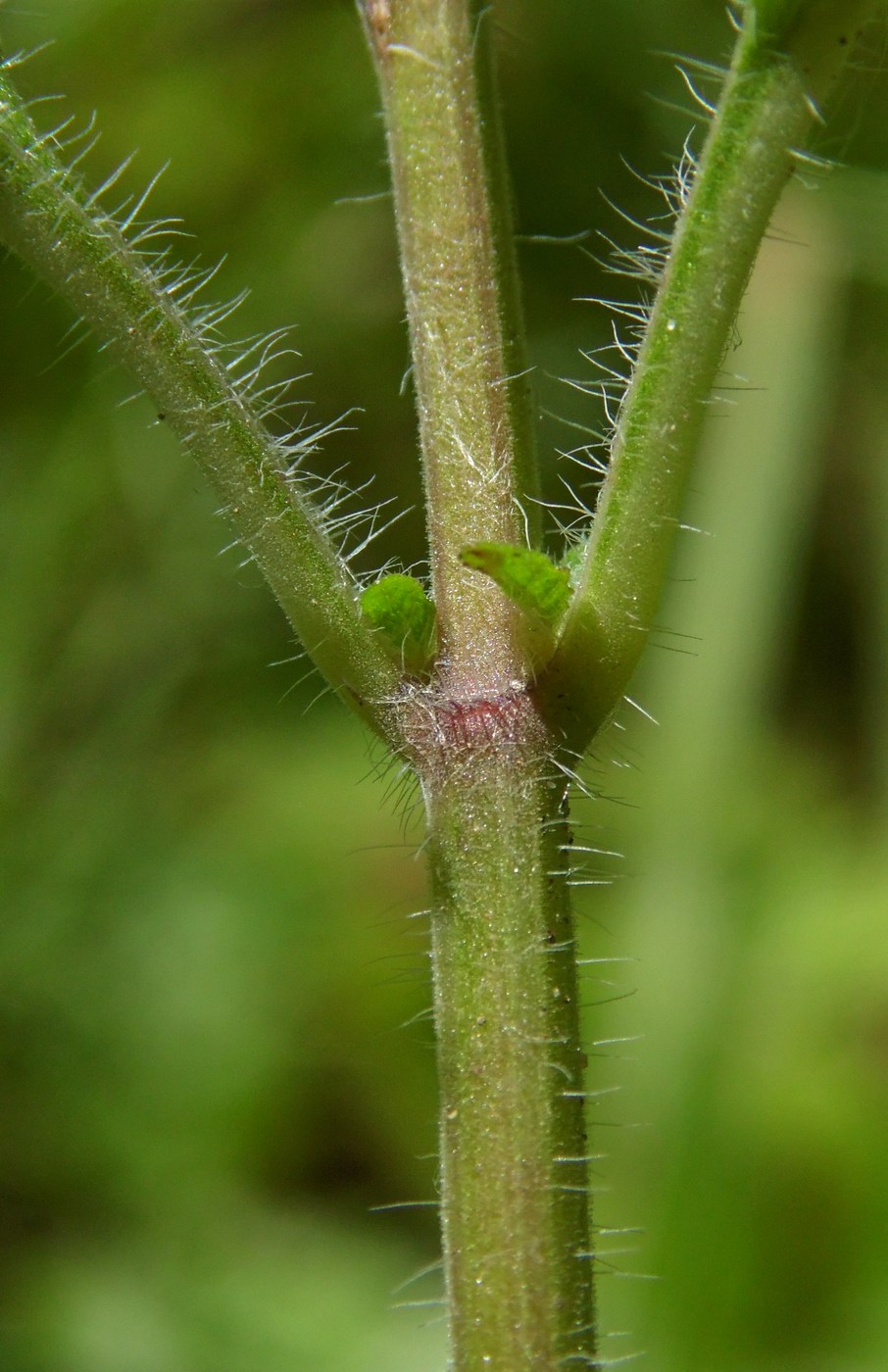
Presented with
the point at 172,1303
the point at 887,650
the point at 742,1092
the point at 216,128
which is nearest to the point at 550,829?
the point at 742,1092

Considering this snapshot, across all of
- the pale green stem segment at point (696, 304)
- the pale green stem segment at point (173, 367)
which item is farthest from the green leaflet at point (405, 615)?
the pale green stem segment at point (696, 304)

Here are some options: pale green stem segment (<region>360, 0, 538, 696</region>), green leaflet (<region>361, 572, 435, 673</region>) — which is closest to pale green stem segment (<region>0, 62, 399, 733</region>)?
green leaflet (<region>361, 572, 435, 673</region>)

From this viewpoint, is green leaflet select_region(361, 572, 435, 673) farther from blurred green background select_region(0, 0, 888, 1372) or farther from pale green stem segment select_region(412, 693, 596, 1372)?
blurred green background select_region(0, 0, 888, 1372)

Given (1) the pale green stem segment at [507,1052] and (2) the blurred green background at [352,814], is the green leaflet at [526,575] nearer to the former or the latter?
(1) the pale green stem segment at [507,1052]

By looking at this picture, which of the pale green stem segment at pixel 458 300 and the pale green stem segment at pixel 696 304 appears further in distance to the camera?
the pale green stem segment at pixel 458 300

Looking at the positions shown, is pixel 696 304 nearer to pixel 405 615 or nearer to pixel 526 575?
pixel 526 575

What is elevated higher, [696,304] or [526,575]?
[696,304]

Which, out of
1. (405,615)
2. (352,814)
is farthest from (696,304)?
(352,814)
